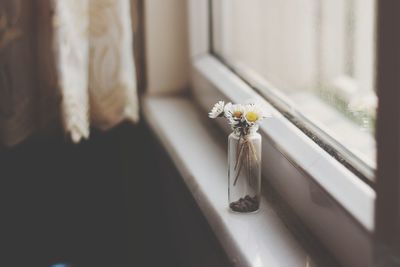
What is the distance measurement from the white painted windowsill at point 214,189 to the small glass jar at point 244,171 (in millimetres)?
17

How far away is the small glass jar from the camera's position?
1.04 metres

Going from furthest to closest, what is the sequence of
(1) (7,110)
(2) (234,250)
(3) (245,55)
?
(3) (245,55) → (1) (7,110) → (2) (234,250)

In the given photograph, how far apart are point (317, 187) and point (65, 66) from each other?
58 centimetres

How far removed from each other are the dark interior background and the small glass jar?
39 centimetres

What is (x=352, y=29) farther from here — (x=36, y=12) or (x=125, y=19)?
(x=36, y=12)

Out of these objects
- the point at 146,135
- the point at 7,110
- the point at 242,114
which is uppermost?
the point at 242,114

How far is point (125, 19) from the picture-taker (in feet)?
4.59

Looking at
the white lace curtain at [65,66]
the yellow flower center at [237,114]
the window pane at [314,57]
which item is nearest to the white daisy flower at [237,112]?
the yellow flower center at [237,114]

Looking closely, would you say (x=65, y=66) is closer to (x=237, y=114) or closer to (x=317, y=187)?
(x=237, y=114)

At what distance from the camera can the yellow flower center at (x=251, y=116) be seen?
3.32 ft

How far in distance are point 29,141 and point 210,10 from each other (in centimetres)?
48

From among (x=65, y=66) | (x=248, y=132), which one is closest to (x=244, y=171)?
(x=248, y=132)

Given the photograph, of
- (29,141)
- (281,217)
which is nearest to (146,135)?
(29,141)

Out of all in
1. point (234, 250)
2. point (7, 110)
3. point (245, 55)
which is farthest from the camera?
point (245, 55)
